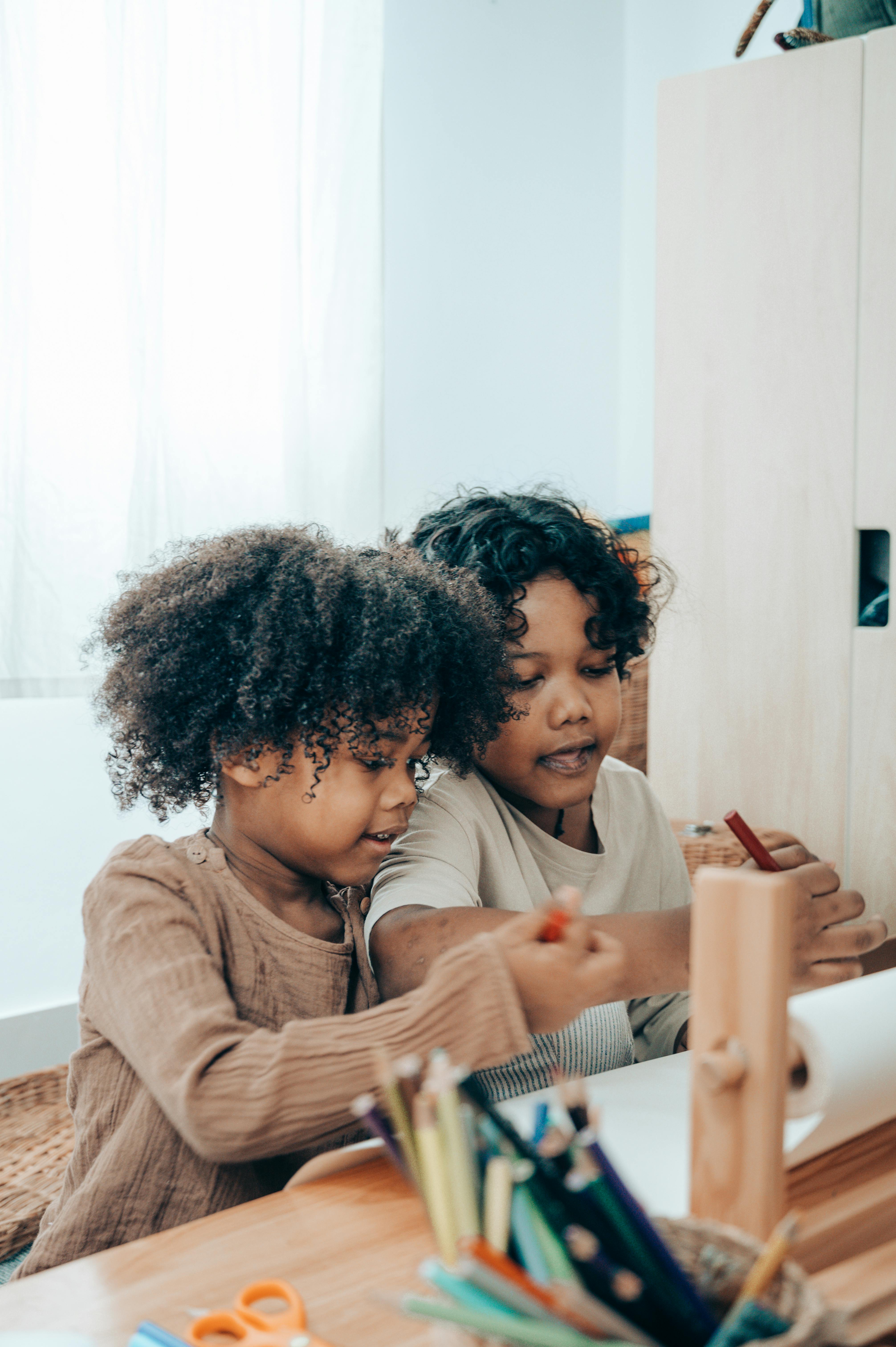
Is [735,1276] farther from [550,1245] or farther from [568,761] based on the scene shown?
[568,761]

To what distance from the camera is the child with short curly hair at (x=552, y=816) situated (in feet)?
2.58

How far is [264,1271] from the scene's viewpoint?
1.60 feet

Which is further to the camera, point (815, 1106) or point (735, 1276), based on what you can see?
point (815, 1106)

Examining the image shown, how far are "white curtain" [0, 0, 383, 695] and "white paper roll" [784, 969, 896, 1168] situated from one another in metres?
1.21

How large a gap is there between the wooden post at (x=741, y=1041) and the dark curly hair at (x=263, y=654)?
0.39 metres

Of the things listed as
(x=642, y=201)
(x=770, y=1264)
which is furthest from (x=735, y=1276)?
(x=642, y=201)

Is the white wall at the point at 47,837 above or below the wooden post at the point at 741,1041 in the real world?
below

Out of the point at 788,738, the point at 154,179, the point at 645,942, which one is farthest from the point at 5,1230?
the point at 154,179

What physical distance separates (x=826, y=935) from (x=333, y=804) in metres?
0.34

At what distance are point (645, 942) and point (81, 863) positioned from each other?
4.48 ft

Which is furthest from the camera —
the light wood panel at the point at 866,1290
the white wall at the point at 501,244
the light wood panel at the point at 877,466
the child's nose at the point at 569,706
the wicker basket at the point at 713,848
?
the white wall at the point at 501,244

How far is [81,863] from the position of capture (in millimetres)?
1876

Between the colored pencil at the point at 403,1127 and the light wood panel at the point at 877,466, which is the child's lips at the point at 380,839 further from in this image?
the light wood panel at the point at 877,466

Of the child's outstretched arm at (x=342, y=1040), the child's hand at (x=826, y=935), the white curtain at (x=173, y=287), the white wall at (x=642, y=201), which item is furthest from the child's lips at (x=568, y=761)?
the white wall at (x=642, y=201)
